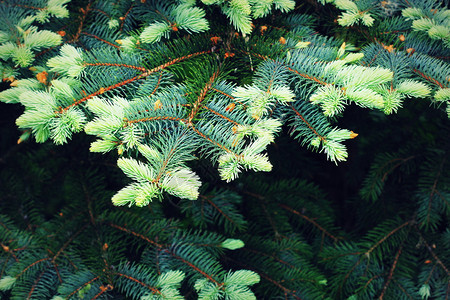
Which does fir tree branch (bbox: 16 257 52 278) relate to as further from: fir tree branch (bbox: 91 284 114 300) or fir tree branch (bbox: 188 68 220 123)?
fir tree branch (bbox: 188 68 220 123)

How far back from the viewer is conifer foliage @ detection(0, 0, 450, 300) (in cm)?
86

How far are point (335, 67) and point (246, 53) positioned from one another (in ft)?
0.96

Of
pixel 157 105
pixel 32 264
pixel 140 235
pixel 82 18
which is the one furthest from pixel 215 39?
pixel 32 264

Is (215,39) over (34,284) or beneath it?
over

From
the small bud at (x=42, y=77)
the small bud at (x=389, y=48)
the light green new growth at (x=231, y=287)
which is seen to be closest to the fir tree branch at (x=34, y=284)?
the light green new growth at (x=231, y=287)

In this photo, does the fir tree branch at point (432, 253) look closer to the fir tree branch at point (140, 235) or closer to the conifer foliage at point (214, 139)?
the conifer foliage at point (214, 139)

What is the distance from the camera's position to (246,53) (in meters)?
1.07

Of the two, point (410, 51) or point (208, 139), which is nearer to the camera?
point (208, 139)

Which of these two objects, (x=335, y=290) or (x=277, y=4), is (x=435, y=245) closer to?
(x=335, y=290)

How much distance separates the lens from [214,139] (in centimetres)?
87

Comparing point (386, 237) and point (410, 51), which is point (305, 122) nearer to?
point (410, 51)

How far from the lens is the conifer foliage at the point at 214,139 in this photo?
34.0 inches

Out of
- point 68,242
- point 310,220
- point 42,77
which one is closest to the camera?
point 42,77

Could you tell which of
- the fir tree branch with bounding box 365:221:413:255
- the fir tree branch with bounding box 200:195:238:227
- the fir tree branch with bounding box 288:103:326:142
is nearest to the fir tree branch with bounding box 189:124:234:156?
the fir tree branch with bounding box 288:103:326:142
